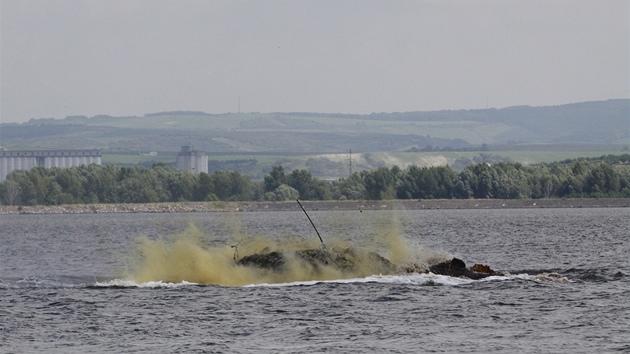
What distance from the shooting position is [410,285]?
50.4m

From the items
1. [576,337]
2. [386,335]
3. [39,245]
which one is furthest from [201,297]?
[39,245]

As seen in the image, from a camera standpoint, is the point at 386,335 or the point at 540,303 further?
the point at 540,303

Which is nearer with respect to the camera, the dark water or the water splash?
the dark water

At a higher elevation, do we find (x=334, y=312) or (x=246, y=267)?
(x=246, y=267)

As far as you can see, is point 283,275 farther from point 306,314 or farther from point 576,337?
point 576,337

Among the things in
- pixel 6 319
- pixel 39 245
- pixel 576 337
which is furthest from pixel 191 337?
pixel 39 245

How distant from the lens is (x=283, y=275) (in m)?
52.6

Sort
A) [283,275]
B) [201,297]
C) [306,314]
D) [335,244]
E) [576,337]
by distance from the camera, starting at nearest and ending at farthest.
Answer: [576,337]
[306,314]
[201,297]
[283,275]
[335,244]

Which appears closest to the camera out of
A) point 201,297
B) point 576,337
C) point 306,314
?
point 576,337

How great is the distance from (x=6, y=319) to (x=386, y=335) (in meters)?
14.3

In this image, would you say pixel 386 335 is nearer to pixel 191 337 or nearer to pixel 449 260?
pixel 191 337

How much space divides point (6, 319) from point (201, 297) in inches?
329

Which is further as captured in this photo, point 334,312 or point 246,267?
point 246,267

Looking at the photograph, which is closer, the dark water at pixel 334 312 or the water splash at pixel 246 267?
the dark water at pixel 334 312
